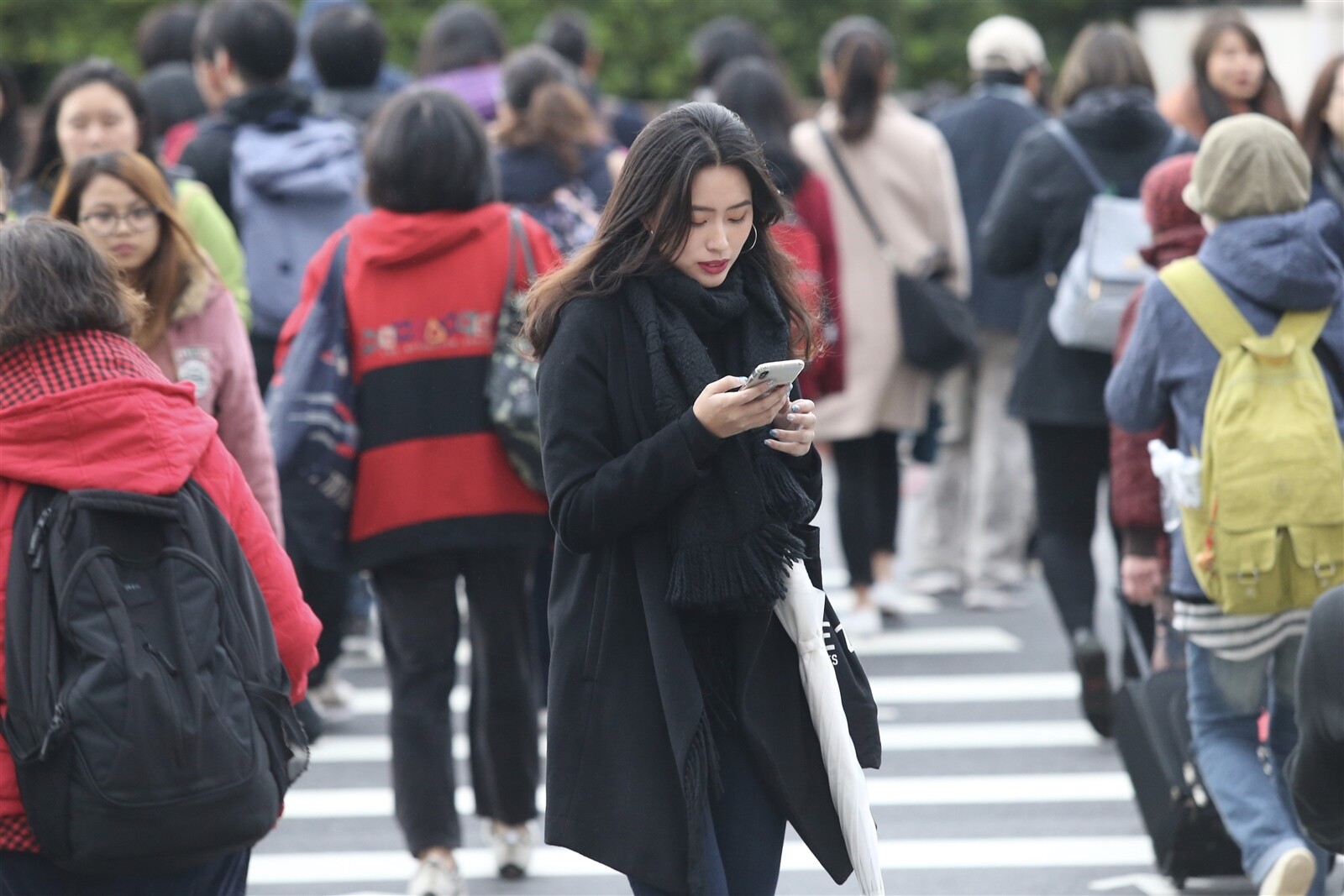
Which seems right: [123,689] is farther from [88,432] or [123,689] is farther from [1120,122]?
[1120,122]

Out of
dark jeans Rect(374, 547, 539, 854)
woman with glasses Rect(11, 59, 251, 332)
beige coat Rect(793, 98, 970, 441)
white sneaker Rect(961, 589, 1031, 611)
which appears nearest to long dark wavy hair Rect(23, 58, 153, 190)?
woman with glasses Rect(11, 59, 251, 332)

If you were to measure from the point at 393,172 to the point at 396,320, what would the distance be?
38 centimetres

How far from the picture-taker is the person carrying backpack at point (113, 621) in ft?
10.6

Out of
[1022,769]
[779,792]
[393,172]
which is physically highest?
[393,172]

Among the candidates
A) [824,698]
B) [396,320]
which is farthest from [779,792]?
[396,320]

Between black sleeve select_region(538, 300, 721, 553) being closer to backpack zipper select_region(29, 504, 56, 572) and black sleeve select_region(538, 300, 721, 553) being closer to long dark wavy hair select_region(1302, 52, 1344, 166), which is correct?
backpack zipper select_region(29, 504, 56, 572)

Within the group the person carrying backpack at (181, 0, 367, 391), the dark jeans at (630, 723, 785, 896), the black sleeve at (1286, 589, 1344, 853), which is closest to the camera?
the black sleeve at (1286, 589, 1344, 853)

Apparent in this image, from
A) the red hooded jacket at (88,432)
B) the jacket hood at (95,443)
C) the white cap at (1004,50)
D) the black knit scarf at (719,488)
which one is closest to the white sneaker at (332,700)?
the white cap at (1004,50)

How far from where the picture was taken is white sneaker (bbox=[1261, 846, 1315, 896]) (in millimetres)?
4637

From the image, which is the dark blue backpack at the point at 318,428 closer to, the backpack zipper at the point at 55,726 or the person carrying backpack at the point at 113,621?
the person carrying backpack at the point at 113,621

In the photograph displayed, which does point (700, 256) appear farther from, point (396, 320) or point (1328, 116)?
point (1328, 116)

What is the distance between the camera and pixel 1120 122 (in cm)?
666

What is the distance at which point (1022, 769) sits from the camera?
6762mm

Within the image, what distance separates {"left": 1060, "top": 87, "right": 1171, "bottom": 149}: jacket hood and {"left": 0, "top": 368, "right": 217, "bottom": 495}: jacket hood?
4.07m
